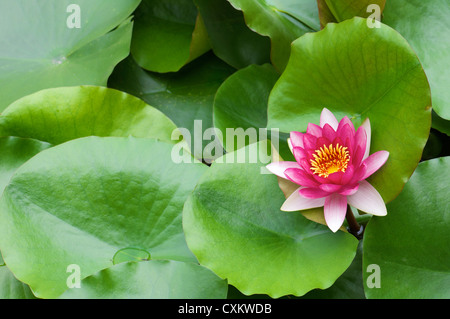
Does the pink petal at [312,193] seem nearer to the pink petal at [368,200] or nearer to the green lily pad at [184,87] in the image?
the pink petal at [368,200]

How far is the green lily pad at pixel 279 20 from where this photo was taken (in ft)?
3.00

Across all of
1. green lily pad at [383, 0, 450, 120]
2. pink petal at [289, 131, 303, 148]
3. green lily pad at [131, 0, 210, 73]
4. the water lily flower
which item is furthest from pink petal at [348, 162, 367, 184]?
green lily pad at [131, 0, 210, 73]

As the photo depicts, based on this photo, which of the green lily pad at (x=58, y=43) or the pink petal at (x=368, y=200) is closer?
the pink petal at (x=368, y=200)

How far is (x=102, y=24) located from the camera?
1096mm

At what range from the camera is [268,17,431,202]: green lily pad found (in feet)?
2.35

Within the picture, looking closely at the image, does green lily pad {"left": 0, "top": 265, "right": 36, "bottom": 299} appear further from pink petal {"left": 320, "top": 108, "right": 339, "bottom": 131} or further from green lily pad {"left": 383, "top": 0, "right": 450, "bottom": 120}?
green lily pad {"left": 383, "top": 0, "right": 450, "bottom": 120}

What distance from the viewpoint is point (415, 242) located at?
749 mm

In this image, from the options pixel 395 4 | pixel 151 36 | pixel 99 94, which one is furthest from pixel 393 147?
pixel 151 36

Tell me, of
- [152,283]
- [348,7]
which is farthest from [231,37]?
[152,283]

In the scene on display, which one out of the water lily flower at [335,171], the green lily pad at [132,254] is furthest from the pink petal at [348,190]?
the green lily pad at [132,254]

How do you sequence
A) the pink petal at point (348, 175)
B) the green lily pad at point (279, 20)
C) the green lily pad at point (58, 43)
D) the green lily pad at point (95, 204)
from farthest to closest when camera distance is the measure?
the green lily pad at point (58, 43)
the green lily pad at point (279, 20)
the green lily pad at point (95, 204)
the pink petal at point (348, 175)

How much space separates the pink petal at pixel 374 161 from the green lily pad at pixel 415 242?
0.08 meters

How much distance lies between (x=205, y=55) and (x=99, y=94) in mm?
333
